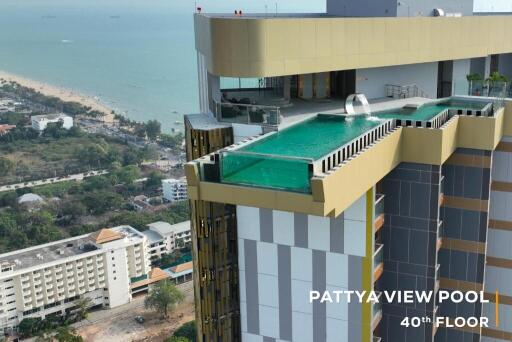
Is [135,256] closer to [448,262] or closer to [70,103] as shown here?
[448,262]

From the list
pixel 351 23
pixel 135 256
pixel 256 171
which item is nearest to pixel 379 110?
pixel 351 23

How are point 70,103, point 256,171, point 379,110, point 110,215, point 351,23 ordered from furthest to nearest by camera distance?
point 70,103 → point 110,215 → point 379,110 → point 351,23 → point 256,171

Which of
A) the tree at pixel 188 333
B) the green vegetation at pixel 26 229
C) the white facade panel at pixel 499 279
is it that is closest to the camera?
the white facade panel at pixel 499 279

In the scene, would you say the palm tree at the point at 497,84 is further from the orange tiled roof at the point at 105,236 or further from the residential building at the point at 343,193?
the orange tiled roof at the point at 105,236

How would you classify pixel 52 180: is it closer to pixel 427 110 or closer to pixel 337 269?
pixel 427 110

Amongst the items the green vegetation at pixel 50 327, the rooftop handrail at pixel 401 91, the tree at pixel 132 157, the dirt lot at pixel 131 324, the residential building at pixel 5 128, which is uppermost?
the rooftop handrail at pixel 401 91

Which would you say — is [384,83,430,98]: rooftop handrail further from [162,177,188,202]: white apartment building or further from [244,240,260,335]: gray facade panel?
[162,177,188,202]: white apartment building

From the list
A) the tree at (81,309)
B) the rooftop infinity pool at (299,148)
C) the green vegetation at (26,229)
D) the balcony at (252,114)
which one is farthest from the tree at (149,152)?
the balcony at (252,114)

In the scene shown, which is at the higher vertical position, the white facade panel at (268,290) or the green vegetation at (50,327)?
the white facade panel at (268,290)
